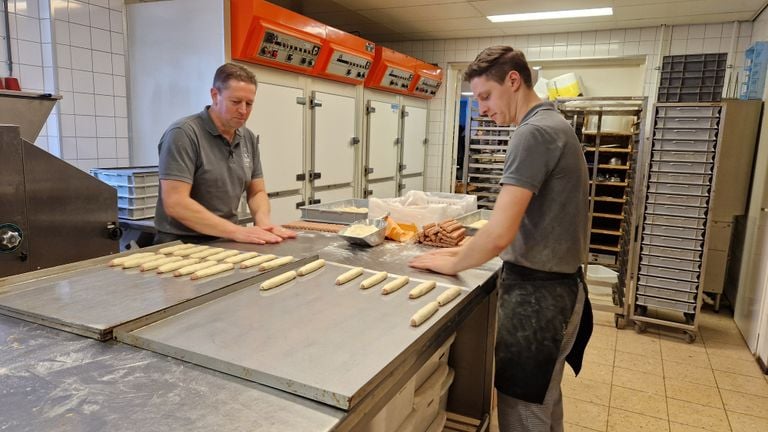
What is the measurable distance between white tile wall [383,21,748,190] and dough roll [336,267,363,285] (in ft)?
14.4

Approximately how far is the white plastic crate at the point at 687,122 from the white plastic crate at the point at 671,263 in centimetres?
91

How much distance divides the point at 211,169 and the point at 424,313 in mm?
1297

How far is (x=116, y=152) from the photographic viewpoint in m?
3.44

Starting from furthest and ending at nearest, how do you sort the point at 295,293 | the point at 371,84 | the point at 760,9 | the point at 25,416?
1. the point at 371,84
2. the point at 760,9
3. the point at 295,293
4. the point at 25,416

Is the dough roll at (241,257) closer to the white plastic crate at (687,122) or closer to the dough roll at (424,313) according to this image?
the dough roll at (424,313)

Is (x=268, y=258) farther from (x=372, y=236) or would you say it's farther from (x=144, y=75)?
(x=144, y=75)

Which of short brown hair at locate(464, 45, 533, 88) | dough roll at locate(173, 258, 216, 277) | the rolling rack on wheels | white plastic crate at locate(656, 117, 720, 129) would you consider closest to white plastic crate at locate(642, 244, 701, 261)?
the rolling rack on wheels

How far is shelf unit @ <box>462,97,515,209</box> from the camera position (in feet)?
18.0

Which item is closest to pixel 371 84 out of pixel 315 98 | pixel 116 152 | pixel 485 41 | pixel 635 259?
pixel 315 98

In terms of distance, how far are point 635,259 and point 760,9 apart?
262cm

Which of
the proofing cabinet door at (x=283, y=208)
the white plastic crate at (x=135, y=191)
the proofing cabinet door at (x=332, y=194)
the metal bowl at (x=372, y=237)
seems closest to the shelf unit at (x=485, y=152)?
the proofing cabinet door at (x=332, y=194)

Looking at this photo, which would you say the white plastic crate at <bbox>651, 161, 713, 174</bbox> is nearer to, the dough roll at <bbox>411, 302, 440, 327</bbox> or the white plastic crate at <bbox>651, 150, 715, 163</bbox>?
the white plastic crate at <bbox>651, 150, 715, 163</bbox>

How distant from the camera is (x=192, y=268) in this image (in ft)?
5.25

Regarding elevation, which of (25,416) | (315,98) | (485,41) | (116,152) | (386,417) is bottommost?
(386,417)
